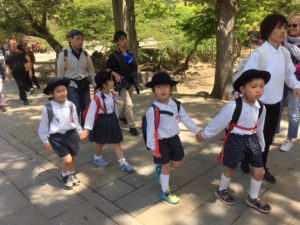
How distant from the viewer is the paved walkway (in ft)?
10.4

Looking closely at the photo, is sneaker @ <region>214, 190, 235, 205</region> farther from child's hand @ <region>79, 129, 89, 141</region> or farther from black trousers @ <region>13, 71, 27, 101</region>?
black trousers @ <region>13, 71, 27, 101</region>

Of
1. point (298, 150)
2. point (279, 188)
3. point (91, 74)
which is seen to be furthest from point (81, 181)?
point (298, 150)

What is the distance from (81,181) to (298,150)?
3098mm

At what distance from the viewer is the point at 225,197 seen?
3.32 meters

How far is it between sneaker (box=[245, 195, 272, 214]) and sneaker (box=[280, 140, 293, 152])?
1.57m

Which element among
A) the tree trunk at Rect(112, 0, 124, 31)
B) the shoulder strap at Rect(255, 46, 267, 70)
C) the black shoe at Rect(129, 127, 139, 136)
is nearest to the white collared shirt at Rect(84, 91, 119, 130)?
the black shoe at Rect(129, 127, 139, 136)

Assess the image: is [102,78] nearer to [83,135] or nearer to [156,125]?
[83,135]

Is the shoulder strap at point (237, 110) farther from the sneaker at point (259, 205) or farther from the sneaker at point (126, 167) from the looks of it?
the sneaker at point (126, 167)

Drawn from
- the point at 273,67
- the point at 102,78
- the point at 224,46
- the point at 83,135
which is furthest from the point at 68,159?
the point at 224,46

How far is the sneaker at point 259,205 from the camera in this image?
3.13 m

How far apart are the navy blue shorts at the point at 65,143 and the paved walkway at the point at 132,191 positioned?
48 centimetres

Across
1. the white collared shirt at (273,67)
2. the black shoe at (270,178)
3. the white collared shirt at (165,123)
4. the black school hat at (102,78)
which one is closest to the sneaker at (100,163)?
the black school hat at (102,78)

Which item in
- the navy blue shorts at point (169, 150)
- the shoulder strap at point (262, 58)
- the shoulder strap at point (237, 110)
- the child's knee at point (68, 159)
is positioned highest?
the shoulder strap at point (262, 58)

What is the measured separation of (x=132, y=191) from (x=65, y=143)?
97 cm
